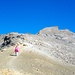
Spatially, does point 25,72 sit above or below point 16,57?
below

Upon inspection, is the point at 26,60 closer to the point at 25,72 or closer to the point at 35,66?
the point at 35,66

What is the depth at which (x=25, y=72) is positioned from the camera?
42.8 meters

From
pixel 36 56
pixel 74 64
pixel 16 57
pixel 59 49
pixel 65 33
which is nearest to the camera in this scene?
pixel 16 57

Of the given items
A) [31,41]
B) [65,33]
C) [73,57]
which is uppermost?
[65,33]

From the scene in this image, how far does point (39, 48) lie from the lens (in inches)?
2589

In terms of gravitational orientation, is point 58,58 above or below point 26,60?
above

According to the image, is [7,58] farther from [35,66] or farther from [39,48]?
[39,48]

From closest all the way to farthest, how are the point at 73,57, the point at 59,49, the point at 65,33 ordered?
1. the point at 73,57
2. the point at 59,49
3. the point at 65,33

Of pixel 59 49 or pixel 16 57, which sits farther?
pixel 59 49

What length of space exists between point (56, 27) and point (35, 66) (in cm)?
6556

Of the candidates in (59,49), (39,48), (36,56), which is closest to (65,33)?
(59,49)

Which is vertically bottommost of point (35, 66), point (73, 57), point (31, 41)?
point (35, 66)

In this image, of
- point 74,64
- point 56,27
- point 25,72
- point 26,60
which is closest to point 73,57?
point 74,64

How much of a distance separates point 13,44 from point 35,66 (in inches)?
683
